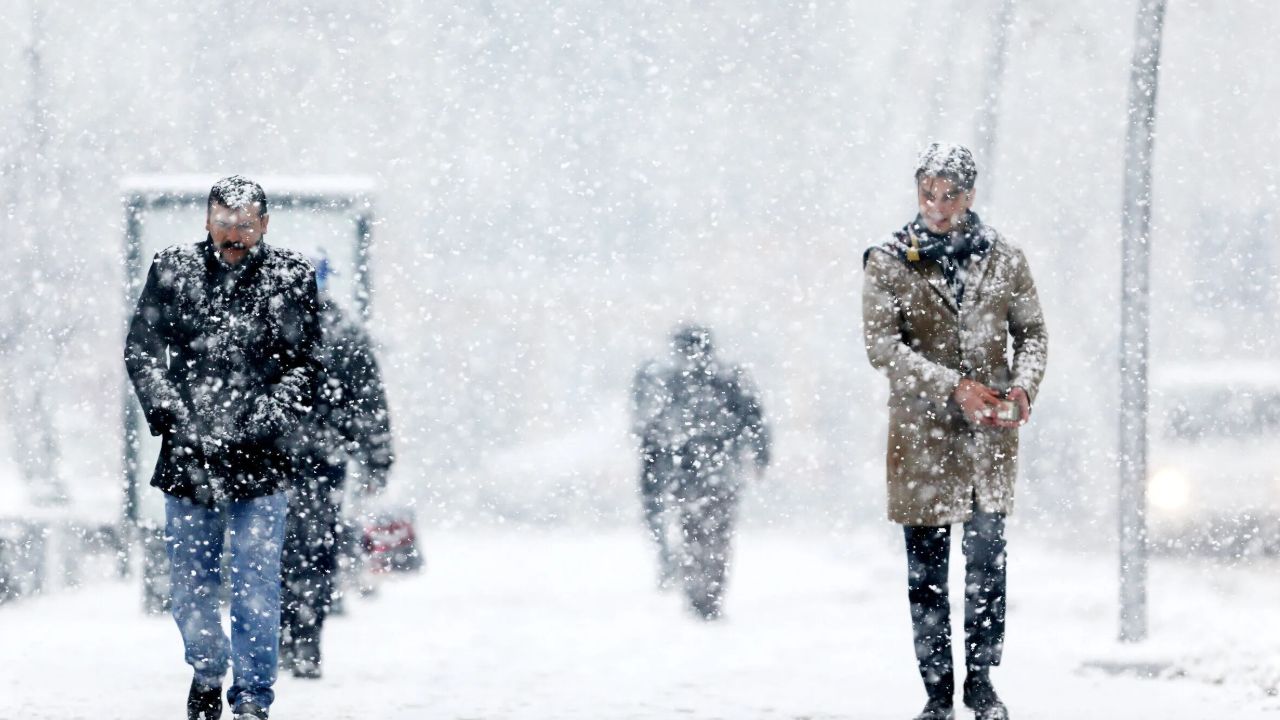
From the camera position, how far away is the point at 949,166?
527cm

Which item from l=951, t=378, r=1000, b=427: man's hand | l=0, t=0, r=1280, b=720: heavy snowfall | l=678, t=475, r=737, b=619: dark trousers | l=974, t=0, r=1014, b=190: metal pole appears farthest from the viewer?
l=974, t=0, r=1014, b=190: metal pole

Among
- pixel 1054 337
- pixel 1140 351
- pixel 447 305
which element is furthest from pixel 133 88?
pixel 1140 351

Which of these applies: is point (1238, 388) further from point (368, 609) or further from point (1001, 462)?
point (1001, 462)

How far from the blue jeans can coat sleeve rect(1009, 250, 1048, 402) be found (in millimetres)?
2400

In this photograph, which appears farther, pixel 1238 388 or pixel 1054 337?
pixel 1054 337

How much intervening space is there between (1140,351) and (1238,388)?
549 centimetres

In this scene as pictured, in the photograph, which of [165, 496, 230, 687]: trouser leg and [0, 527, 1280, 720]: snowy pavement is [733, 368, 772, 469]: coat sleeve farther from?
[165, 496, 230, 687]: trouser leg

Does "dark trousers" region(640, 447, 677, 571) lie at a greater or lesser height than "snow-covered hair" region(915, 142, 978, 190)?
lesser

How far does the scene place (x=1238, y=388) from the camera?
496 inches

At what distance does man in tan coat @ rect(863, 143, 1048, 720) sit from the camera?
5.33 m

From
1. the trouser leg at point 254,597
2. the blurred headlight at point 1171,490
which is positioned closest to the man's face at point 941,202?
the trouser leg at point 254,597

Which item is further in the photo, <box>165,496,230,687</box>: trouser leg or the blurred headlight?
the blurred headlight

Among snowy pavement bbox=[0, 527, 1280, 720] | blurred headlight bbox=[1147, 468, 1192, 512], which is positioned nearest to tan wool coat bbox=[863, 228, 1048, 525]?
snowy pavement bbox=[0, 527, 1280, 720]

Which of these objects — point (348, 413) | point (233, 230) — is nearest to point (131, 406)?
point (348, 413)
